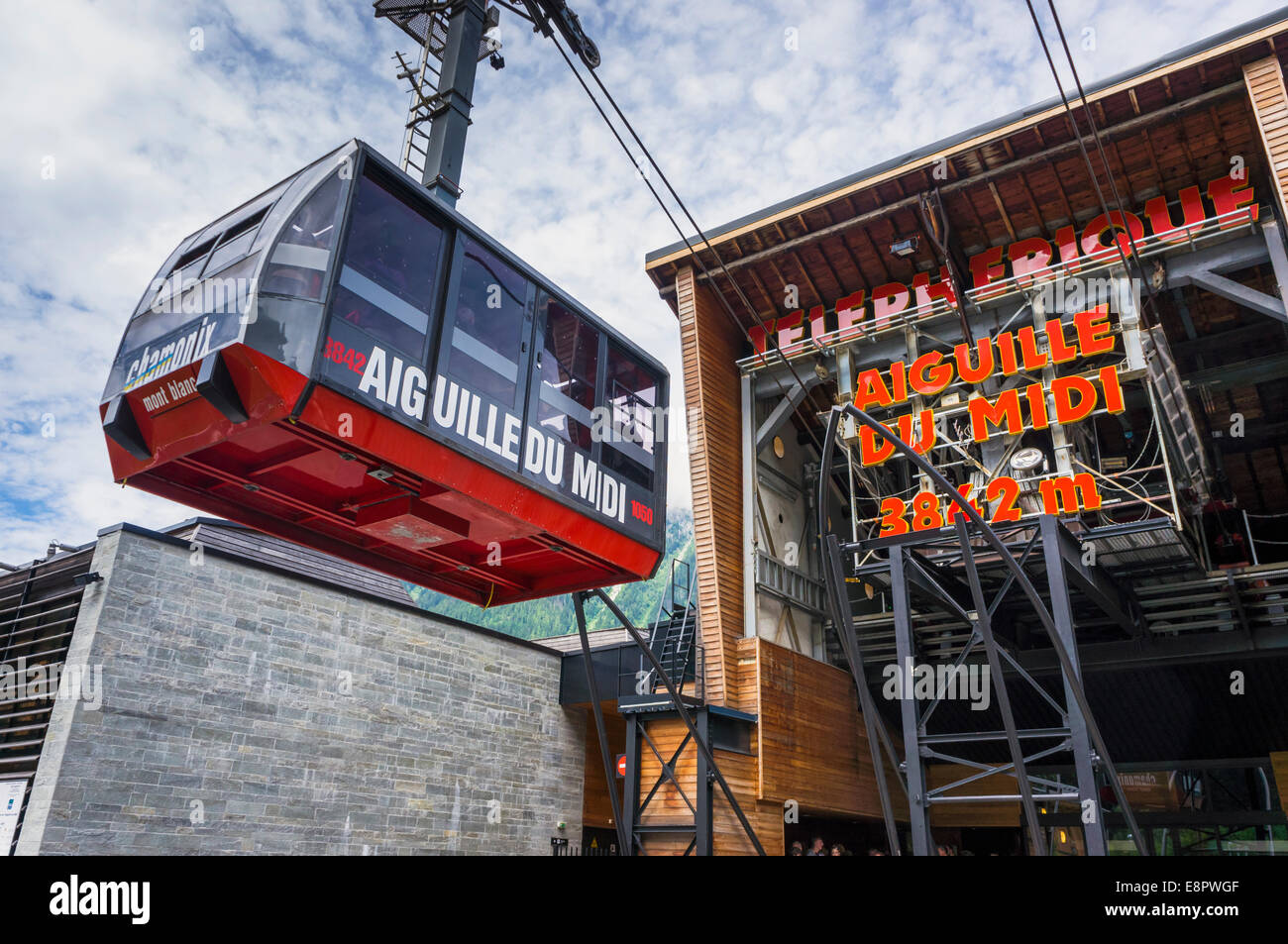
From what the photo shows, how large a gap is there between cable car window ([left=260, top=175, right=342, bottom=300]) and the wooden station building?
8.31 meters

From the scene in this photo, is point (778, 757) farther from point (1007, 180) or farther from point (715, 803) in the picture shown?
point (1007, 180)

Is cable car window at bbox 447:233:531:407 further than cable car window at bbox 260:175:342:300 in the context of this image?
Answer: Yes

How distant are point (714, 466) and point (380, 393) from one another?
11.8 m

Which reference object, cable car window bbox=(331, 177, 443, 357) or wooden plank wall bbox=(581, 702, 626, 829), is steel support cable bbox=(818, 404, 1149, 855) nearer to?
cable car window bbox=(331, 177, 443, 357)

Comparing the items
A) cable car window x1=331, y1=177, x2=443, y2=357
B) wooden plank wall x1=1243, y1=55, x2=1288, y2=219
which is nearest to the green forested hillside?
wooden plank wall x1=1243, y1=55, x2=1288, y2=219

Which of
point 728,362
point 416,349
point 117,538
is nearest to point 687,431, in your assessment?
point 728,362

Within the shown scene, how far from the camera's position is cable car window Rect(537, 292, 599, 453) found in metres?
6.99

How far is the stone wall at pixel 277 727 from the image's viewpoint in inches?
442

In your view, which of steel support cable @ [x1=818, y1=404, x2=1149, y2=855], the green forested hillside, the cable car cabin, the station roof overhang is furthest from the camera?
the green forested hillside

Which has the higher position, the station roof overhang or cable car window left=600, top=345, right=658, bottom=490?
the station roof overhang

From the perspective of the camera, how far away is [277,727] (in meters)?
13.2

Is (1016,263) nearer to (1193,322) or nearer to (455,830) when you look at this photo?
(1193,322)

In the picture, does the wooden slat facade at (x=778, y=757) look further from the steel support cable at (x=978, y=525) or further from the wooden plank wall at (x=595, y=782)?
the steel support cable at (x=978, y=525)

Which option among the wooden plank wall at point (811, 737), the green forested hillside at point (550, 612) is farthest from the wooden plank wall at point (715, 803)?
the green forested hillside at point (550, 612)
